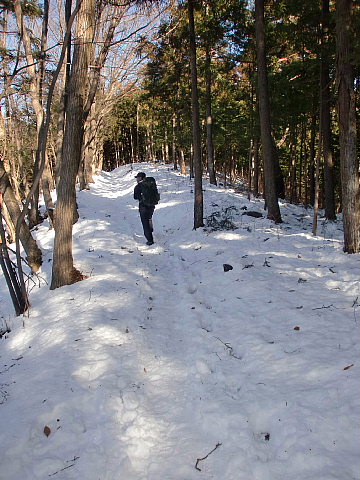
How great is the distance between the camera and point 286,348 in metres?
4.27

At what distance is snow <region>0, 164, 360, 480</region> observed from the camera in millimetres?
2861

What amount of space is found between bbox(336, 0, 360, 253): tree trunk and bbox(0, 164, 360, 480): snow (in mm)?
757

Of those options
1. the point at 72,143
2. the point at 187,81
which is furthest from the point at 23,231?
the point at 187,81

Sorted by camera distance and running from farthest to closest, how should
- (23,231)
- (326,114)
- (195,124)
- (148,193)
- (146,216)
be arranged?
1. (326,114)
2. (195,124)
3. (148,193)
4. (146,216)
5. (23,231)

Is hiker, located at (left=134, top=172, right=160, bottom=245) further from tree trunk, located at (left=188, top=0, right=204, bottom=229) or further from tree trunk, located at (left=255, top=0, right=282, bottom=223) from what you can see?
tree trunk, located at (left=255, top=0, right=282, bottom=223)

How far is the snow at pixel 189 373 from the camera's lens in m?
2.86

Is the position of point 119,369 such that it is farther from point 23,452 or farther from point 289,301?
point 289,301

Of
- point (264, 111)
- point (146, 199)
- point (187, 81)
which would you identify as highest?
point (187, 81)

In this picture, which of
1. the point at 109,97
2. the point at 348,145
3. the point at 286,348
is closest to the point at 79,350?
A: the point at 286,348

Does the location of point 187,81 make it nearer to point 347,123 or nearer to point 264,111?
point 264,111

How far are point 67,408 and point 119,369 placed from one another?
2.76ft

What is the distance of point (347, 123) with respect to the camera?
24.0 ft

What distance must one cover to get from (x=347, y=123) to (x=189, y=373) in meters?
6.66

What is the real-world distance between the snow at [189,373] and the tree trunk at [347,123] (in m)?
0.76
